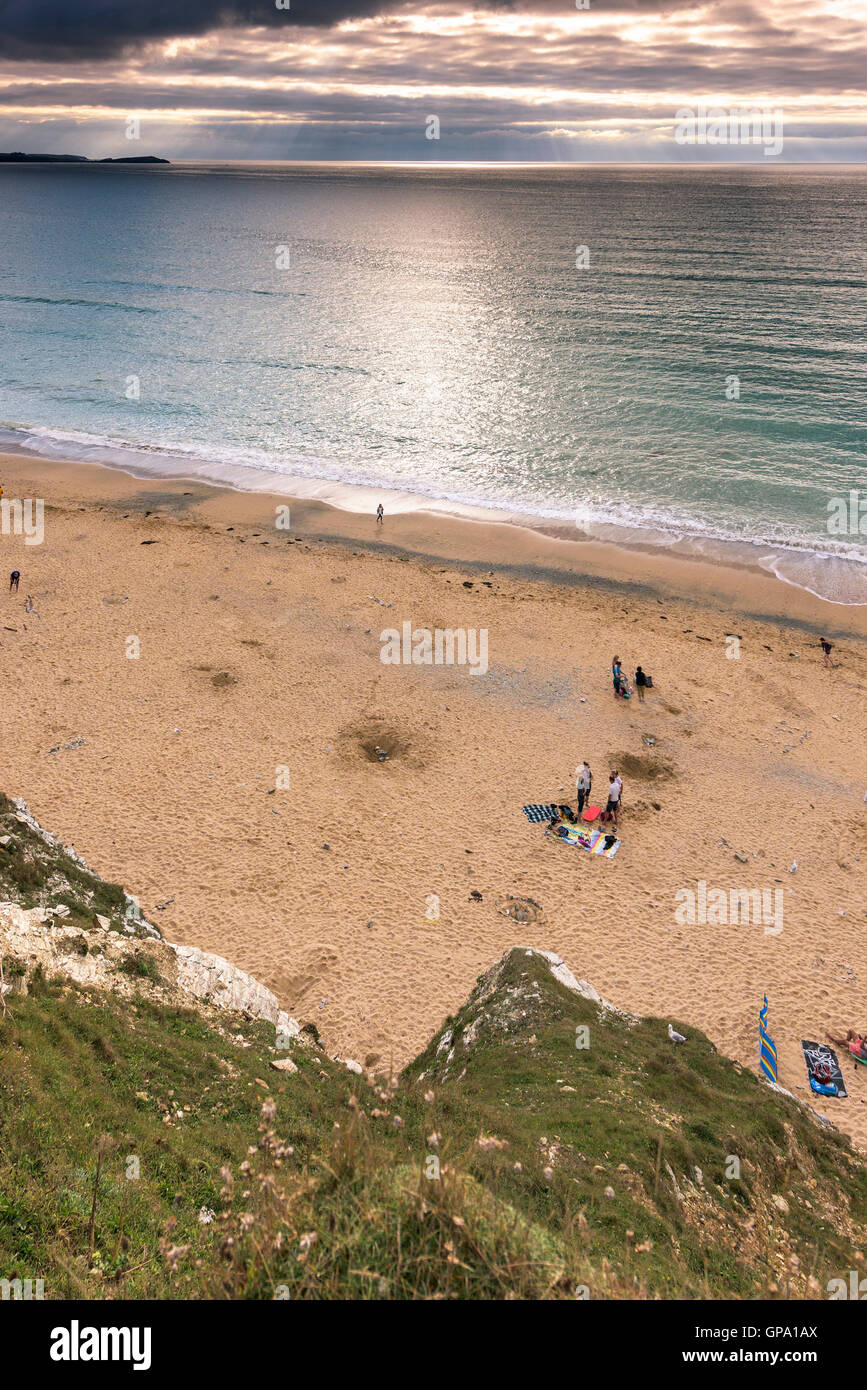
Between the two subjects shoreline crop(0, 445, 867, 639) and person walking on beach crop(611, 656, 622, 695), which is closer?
person walking on beach crop(611, 656, 622, 695)

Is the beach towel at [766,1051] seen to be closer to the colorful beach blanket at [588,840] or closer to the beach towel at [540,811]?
the colorful beach blanket at [588,840]

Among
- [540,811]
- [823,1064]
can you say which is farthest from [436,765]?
[823,1064]

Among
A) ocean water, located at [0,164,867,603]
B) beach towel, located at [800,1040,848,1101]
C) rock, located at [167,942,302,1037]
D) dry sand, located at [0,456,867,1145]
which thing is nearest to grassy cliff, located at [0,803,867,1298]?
rock, located at [167,942,302,1037]

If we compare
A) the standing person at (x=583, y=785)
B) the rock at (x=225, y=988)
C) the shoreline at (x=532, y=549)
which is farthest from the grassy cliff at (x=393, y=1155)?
the shoreline at (x=532, y=549)

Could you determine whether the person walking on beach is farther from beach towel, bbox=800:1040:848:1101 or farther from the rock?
the rock

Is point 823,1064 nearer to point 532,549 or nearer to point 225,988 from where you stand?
point 225,988

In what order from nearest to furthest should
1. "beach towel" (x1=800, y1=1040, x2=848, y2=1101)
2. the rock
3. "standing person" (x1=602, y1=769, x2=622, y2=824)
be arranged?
1. the rock
2. "beach towel" (x1=800, y1=1040, x2=848, y2=1101)
3. "standing person" (x1=602, y1=769, x2=622, y2=824)
